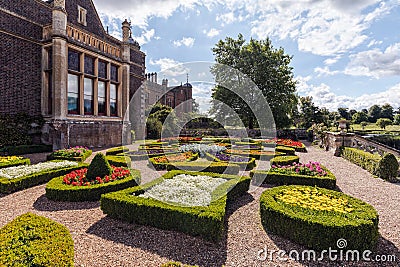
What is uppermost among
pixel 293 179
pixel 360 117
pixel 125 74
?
pixel 125 74

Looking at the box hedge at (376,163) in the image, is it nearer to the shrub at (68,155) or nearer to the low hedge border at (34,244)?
the low hedge border at (34,244)

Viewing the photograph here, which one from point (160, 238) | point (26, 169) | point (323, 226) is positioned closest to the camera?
point (323, 226)

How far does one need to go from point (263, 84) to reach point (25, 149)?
23.6 m

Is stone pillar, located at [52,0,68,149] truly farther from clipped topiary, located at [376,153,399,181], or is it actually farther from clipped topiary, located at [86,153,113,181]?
clipped topiary, located at [376,153,399,181]

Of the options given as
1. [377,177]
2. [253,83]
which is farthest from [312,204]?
[253,83]

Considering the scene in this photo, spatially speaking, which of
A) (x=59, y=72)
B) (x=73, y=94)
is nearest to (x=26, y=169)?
(x=59, y=72)

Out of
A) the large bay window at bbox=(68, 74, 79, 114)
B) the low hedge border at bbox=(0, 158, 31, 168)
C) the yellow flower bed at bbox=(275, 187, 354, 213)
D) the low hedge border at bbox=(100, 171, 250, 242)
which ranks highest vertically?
the large bay window at bbox=(68, 74, 79, 114)

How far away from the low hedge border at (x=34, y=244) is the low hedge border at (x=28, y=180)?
4.56 meters

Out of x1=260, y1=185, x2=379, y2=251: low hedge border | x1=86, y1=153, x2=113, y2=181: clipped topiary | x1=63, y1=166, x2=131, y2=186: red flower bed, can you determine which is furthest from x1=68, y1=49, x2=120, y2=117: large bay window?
x1=260, y1=185, x2=379, y2=251: low hedge border

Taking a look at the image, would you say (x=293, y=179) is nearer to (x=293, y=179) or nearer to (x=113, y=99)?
(x=293, y=179)

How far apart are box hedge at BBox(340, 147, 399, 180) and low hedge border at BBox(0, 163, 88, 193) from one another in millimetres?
11908

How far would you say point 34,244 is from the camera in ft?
8.90

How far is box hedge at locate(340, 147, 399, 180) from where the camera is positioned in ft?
29.0

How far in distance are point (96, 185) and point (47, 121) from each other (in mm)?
11249
